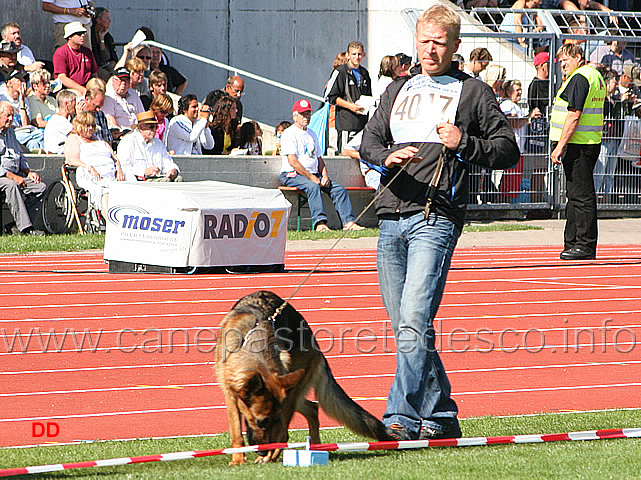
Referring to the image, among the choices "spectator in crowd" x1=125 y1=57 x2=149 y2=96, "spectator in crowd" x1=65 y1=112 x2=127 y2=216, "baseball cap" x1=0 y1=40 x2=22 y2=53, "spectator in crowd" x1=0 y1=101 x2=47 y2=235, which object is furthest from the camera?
"spectator in crowd" x1=125 y1=57 x2=149 y2=96

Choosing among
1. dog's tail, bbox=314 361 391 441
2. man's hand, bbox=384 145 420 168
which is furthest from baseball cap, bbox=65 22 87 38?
dog's tail, bbox=314 361 391 441

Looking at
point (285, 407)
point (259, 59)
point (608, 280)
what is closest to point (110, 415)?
point (285, 407)

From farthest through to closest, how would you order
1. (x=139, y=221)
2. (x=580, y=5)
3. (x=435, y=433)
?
(x=580, y=5) → (x=139, y=221) → (x=435, y=433)

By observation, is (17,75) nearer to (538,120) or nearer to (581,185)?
(538,120)

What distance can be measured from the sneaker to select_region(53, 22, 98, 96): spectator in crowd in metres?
14.2

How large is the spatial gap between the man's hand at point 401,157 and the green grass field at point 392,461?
4.62 feet

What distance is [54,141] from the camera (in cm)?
1708

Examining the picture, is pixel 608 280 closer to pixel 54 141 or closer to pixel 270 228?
pixel 270 228

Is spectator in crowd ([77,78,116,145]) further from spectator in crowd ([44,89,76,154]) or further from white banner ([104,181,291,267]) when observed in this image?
white banner ([104,181,291,267])

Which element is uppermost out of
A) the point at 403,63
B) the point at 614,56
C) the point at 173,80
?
the point at 614,56

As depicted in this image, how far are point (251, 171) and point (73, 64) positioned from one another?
11.7 feet

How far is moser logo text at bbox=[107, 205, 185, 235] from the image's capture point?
12430 mm

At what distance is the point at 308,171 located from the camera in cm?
1823


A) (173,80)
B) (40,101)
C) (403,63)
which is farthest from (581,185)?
(173,80)
